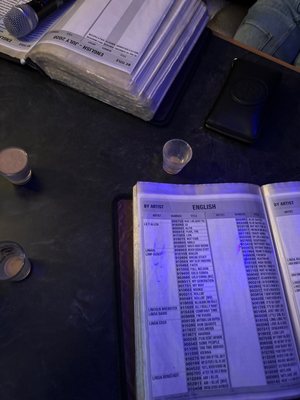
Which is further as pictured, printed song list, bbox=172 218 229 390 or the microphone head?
the microphone head

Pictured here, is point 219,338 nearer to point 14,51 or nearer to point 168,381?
point 168,381

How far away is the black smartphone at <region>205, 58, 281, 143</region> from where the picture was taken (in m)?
0.59

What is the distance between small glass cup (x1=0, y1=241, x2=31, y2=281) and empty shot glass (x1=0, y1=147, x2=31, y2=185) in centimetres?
11

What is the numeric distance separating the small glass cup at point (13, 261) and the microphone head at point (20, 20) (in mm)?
402

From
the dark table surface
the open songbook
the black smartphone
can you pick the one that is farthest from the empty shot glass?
the black smartphone

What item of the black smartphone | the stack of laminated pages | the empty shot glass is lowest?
the empty shot glass

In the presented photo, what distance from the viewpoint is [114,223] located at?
1.72 feet

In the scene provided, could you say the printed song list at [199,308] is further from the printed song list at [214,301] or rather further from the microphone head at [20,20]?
the microphone head at [20,20]

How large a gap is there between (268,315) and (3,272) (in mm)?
376

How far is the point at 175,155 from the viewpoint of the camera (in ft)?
1.93

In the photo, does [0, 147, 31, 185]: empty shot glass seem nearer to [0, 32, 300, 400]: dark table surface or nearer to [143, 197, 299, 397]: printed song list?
[0, 32, 300, 400]: dark table surface

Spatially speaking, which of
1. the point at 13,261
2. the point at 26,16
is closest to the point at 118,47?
the point at 26,16

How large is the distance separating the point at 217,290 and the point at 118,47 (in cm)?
44

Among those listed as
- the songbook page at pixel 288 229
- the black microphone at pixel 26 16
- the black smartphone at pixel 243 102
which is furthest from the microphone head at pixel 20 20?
the songbook page at pixel 288 229
